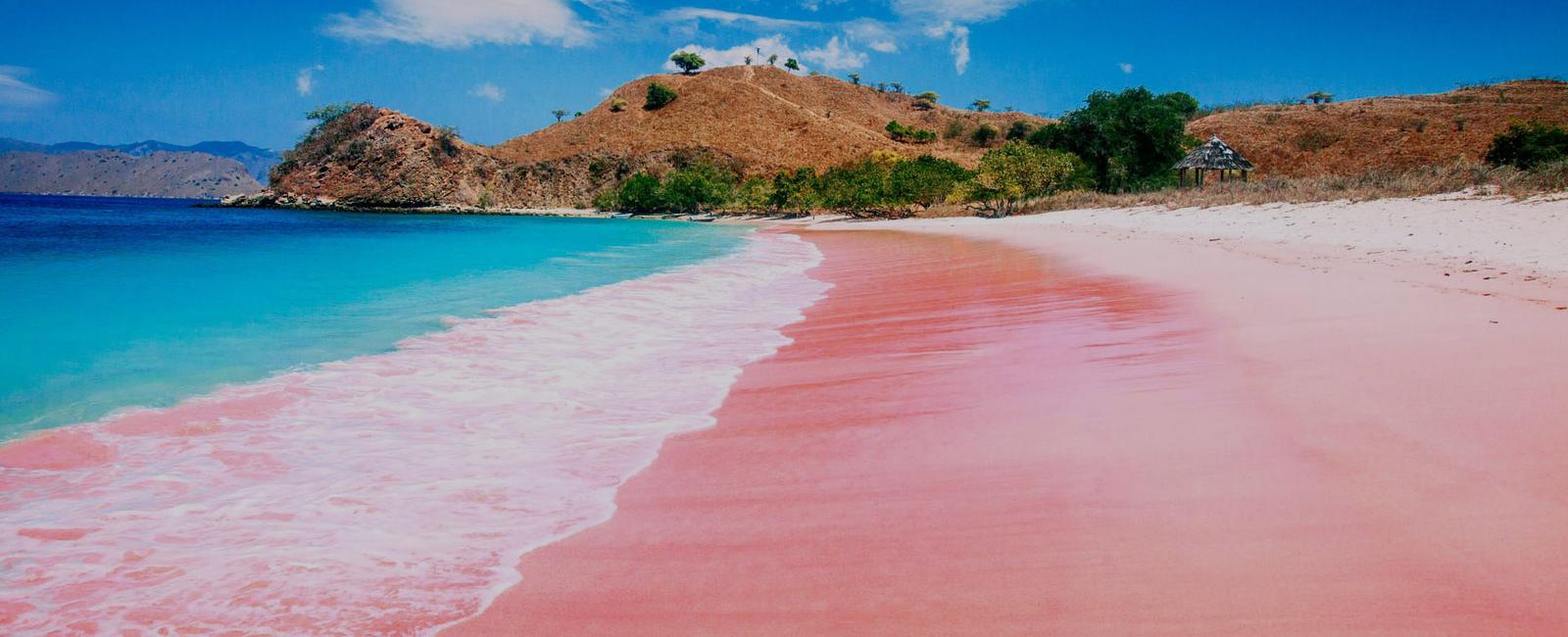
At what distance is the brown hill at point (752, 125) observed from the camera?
244ft

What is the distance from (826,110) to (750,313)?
8772 centimetres

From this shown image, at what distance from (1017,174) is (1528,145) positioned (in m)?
20.0

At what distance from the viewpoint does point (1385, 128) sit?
49281 mm

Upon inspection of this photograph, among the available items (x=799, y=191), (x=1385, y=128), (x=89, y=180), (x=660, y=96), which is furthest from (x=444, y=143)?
(x=89, y=180)

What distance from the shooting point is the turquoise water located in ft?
19.7

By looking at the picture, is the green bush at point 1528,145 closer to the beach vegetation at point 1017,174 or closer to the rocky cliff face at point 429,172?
the beach vegetation at point 1017,174

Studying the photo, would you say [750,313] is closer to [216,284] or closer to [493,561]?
[493,561]

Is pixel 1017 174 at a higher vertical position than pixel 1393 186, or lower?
higher

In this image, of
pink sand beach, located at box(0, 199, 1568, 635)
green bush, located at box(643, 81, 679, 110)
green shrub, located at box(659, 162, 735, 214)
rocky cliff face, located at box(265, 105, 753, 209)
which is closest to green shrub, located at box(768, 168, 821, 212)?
green shrub, located at box(659, 162, 735, 214)

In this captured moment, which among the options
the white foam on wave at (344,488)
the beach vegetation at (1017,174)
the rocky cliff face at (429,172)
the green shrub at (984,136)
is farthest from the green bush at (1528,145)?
the rocky cliff face at (429,172)

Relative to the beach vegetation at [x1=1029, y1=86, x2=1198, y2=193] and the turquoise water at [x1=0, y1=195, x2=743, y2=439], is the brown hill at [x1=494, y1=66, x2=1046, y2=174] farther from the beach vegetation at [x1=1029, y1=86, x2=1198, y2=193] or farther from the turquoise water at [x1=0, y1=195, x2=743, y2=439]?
the turquoise water at [x1=0, y1=195, x2=743, y2=439]

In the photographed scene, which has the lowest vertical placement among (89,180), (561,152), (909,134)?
(561,152)

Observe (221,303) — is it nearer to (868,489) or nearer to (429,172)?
(868,489)

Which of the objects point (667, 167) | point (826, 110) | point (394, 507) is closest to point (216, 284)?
point (394, 507)
